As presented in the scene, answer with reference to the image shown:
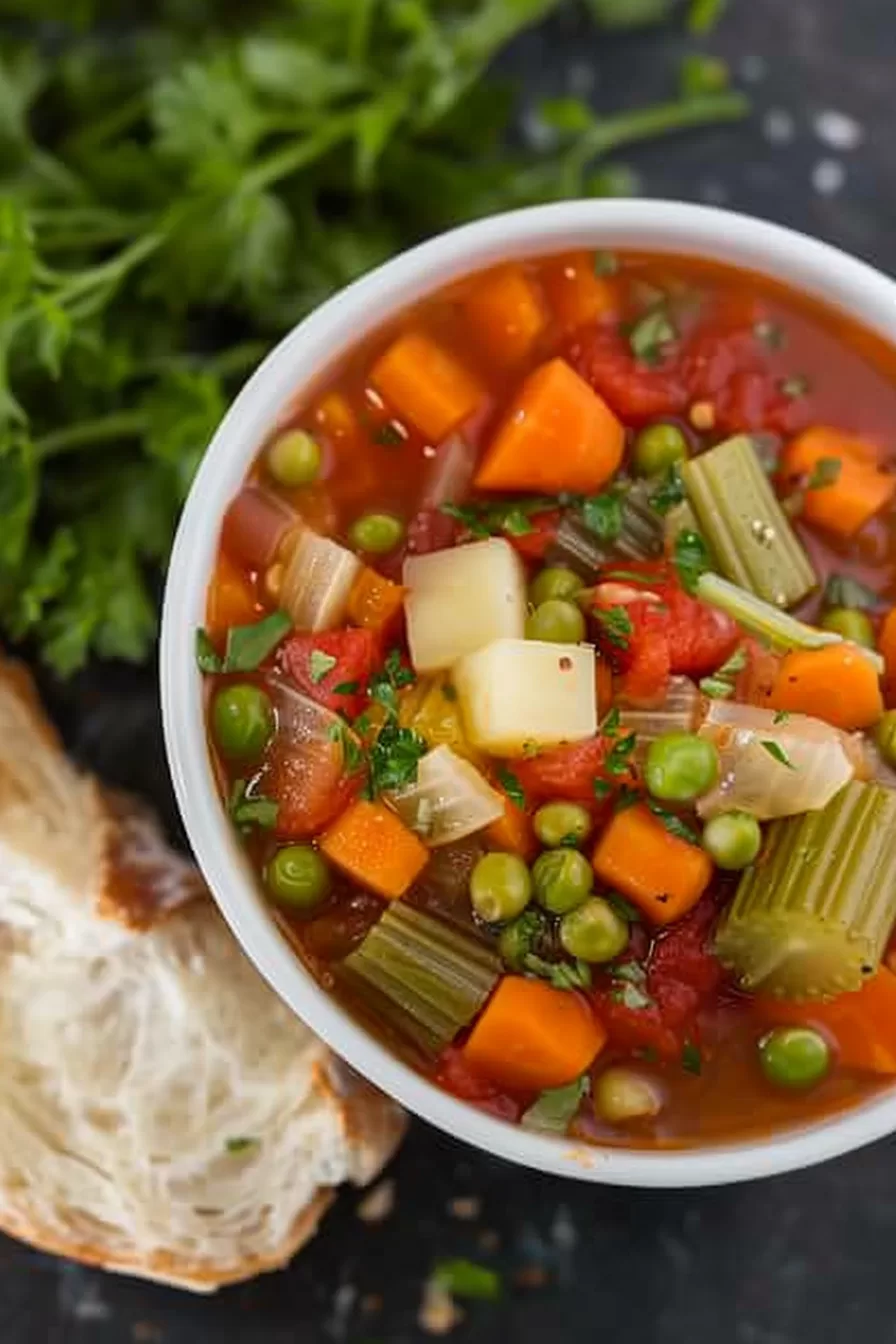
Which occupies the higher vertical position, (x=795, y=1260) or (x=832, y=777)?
(x=832, y=777)

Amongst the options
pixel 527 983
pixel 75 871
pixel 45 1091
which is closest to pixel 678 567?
pixel 527 983

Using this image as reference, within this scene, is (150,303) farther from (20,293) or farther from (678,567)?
(678,567)

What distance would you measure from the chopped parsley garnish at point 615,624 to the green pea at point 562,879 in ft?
0.89

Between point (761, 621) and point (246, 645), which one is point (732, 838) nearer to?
point (761, 621)

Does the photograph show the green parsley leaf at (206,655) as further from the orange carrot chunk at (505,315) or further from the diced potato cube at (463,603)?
the orange carrot chunk at (505,315)

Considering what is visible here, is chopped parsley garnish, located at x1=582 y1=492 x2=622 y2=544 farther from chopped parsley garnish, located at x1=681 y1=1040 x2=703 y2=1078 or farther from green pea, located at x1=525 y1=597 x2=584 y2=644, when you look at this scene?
chopped parsley garnish, located at x1=681 y1=1040 x2=703 y2=1078

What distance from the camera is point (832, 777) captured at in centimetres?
218

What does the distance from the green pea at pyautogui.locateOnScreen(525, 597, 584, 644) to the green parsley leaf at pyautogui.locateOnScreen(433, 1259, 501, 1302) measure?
1340 mm

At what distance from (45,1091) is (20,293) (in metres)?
1.27

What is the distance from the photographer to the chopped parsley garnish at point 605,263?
2.46 metres

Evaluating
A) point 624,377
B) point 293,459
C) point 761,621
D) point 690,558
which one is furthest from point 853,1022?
point 293,459

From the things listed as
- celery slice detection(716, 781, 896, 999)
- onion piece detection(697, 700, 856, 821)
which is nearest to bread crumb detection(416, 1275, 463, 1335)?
celery slice detection(716, 781, 896, 999)

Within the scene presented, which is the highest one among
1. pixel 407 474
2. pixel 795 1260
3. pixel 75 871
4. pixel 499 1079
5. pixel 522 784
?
pixel 407 474

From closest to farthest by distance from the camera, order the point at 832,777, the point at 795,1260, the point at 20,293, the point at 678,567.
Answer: the point at 832,777 < the point at 678,567 < the point at 20,293 < the point at 795,1260
